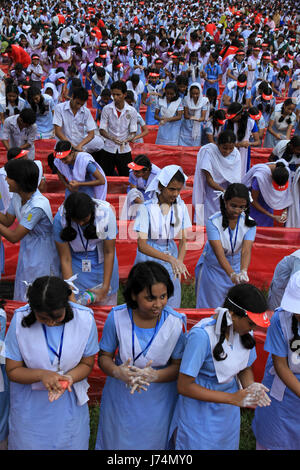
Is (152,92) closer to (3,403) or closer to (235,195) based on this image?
(235,195)

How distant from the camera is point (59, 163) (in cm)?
407

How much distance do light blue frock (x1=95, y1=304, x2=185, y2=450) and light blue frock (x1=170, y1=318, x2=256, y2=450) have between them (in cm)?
10

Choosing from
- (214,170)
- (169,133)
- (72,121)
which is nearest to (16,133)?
(72,121)

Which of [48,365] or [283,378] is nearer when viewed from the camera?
[48,365]

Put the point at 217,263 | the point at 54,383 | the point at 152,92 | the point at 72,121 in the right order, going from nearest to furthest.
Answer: the point at 54,383
the point at 217,263
the point at 72,121
the point at 152,92

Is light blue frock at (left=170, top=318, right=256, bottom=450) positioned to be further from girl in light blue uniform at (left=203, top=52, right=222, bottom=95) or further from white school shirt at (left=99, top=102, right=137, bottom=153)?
girl in light blue uniform at (left=203, top=52, right=222, bottom=95)

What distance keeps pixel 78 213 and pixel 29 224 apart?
1.35ft

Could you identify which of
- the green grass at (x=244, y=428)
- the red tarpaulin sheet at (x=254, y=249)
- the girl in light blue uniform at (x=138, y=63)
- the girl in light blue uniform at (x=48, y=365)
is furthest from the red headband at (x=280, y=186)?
the girl in light blue uniform at (x=138, y=63)

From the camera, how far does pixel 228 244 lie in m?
3.28

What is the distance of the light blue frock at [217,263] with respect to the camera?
3262 millimetres

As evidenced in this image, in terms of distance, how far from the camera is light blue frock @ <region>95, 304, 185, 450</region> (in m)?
2.23

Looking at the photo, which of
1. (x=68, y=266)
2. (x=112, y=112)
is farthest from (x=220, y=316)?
(x=112, y=112)

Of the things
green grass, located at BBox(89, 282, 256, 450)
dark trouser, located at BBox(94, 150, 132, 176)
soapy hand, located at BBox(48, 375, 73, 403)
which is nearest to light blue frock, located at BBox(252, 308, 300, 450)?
green grass, located at BBox(89, 282, 256, 450)

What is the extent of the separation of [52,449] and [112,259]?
48.4 inches
